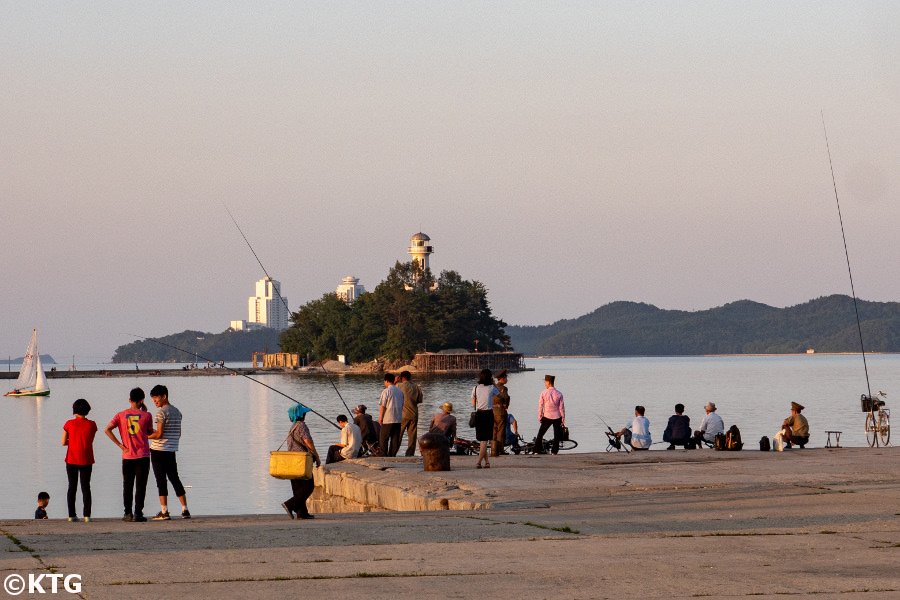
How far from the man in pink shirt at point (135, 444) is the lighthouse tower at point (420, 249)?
16521cm

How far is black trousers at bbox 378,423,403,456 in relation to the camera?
24.3 metres

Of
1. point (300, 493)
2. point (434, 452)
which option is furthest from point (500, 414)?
point (300, 493)

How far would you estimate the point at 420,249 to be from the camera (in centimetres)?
18200

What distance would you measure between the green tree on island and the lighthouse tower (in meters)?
5.25

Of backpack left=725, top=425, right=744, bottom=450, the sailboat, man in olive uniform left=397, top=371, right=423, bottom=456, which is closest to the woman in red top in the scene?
man in olive uniform left=397, top=371, right=423, bottom=456

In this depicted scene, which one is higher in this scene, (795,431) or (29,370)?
(29,370)

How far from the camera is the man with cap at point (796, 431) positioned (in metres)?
26.6

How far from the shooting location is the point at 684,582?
9.94 m

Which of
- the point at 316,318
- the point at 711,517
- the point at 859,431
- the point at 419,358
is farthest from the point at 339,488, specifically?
the point at 316,318

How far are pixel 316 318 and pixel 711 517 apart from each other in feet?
600

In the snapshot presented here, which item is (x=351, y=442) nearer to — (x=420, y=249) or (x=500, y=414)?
(x=500, y=414)

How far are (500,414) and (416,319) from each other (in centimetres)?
14521

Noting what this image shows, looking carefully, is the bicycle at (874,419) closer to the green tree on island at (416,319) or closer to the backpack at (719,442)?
the backpack at (719,442)

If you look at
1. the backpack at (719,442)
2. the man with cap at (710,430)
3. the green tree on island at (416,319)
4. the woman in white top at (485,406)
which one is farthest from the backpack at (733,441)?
the green tree on island at (416,319)
